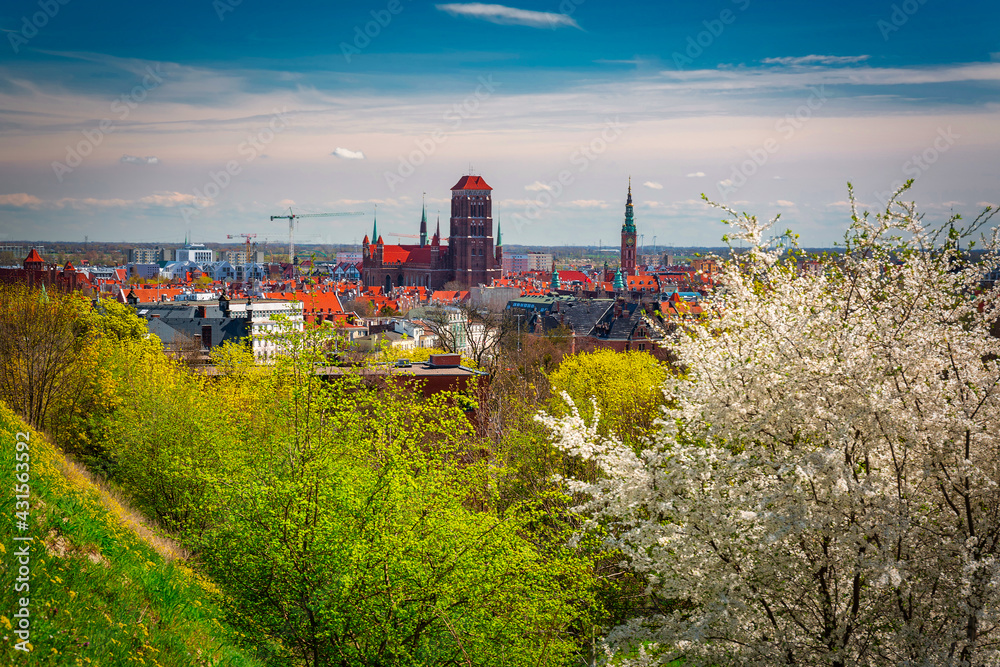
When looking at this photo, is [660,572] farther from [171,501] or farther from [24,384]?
[24,384]

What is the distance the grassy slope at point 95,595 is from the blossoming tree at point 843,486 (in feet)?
17.3

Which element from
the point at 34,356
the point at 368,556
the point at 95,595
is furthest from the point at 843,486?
the point at 34,356

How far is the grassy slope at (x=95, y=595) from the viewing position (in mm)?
7898

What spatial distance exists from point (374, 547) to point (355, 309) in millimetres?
128573

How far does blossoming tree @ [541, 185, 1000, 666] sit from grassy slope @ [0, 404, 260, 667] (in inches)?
208

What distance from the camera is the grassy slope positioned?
790 cm

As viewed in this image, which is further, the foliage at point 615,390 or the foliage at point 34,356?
the foliage at point 34,356

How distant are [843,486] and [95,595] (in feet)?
26.8

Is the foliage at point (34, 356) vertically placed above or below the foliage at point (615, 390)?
above

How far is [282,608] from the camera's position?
12.4 meters

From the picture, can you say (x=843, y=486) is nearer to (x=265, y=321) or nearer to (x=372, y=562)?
(x=372, y=562)

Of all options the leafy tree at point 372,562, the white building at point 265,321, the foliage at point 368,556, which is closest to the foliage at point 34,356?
the white building at point 265,321

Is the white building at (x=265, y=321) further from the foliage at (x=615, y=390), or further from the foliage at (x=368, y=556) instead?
the foliage at (x=615, y=390)

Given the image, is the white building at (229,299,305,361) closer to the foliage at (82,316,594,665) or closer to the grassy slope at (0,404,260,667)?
the foliage at (82,316,594,665)
